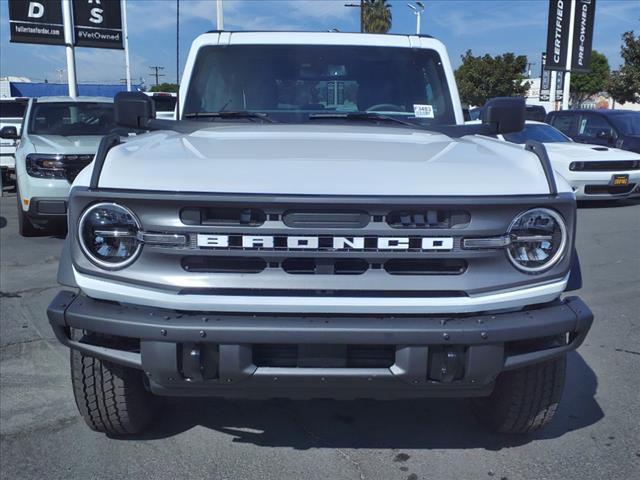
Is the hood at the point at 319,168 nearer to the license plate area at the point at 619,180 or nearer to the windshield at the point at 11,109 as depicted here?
the license plate area at the point at 619,180

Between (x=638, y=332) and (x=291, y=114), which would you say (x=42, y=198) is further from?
(x=638, y=332)

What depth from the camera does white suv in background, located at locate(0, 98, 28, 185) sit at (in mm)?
12799

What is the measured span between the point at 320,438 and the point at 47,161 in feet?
20.0

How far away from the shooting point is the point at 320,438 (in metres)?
3.21

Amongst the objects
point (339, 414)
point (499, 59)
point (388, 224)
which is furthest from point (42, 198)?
point (499, 59)

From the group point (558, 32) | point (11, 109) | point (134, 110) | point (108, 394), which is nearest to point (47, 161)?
point (134, 110)

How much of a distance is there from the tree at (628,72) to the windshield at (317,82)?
81.8 feet

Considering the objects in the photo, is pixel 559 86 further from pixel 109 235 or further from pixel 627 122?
pixel 109 235

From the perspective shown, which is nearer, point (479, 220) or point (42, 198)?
point (479, 220)

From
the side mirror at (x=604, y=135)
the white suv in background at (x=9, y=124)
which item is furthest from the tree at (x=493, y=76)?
the white suv in background at (x=9, y=124)

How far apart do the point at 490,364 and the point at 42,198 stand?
6.81 m

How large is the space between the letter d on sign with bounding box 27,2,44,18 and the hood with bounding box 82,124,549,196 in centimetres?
1312

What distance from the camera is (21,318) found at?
16.6 feet

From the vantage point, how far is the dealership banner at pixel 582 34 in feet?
68.6
